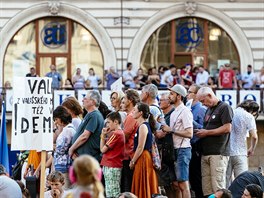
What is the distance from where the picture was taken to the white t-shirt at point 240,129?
16031 mm

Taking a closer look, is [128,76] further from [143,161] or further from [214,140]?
[143,161]

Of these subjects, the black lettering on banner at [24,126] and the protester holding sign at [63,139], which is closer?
the black lettering on banner at [24,126]

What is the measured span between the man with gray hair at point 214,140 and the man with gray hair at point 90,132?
59.8 inches

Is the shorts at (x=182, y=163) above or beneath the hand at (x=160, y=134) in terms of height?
beneath

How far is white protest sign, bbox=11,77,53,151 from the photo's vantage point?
14.2m

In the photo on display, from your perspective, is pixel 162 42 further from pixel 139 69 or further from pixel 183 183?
pixel 183 183

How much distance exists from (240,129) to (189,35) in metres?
18.5

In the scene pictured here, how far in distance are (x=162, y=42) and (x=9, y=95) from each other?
6.68 metres

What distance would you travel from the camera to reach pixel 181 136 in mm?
15328

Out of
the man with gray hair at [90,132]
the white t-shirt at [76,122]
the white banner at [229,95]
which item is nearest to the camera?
the man with gray hair at [90,132]

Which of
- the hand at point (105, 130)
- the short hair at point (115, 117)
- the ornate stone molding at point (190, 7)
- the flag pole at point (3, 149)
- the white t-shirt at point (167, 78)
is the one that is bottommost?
the flag pole at point (3, 149)

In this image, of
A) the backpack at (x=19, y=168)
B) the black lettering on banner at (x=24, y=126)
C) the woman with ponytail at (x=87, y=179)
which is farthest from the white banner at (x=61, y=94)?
the woman with ponytail at (x=87, y=179)

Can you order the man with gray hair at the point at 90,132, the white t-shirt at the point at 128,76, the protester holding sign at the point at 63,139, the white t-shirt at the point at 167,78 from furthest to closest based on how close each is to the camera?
the white t-shirt at the point at 128,76
the white t-shirt at the point at 167,78
the protester holding sign at the point at 63,139
the man with gray hair at the point at 90,132

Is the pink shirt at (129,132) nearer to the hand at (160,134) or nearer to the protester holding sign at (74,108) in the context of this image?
the hand at (160,134)
